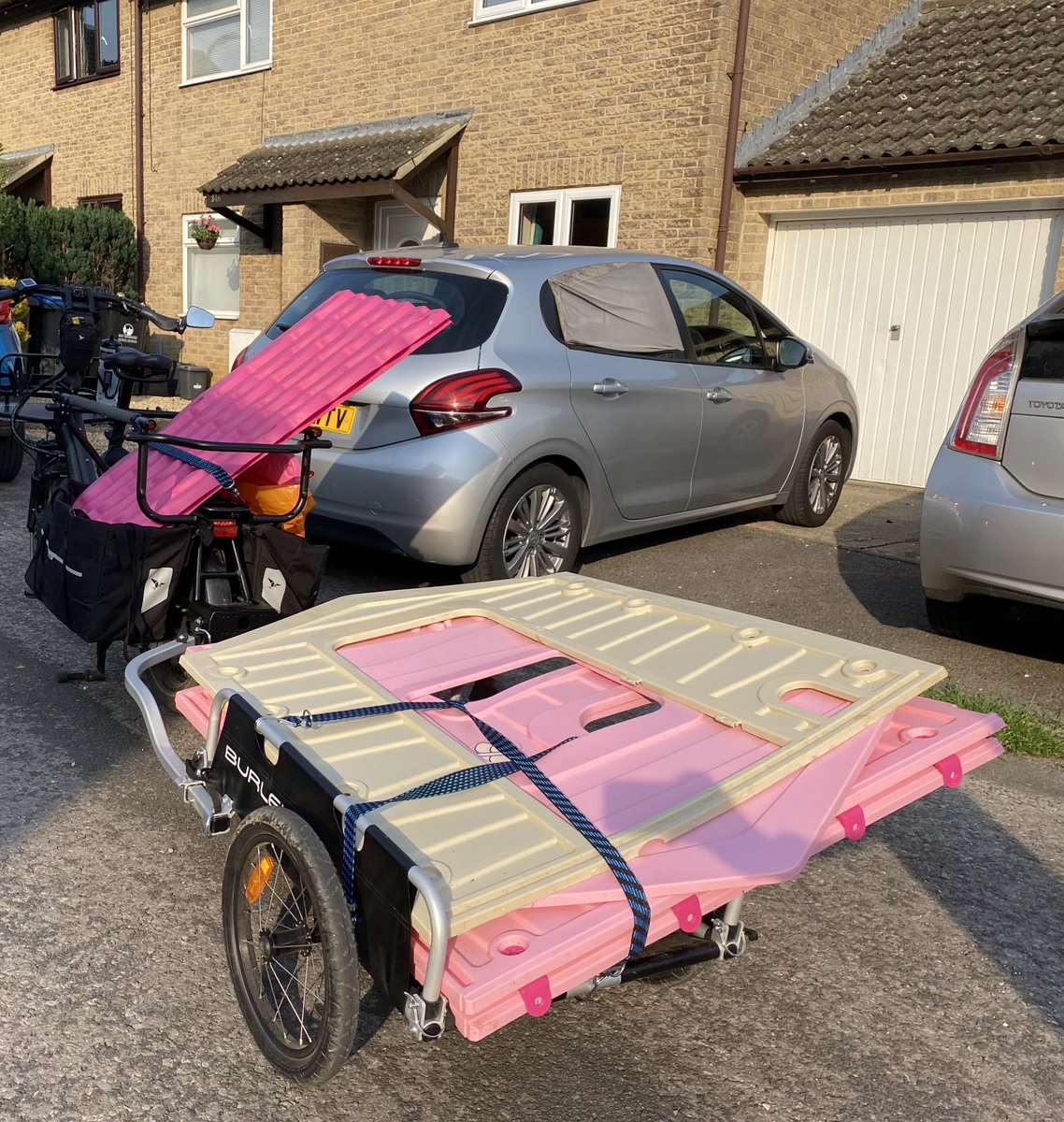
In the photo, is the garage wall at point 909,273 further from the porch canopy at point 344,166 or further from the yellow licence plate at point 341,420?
the yellow licence plate at point 341,420

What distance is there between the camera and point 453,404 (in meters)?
5.27

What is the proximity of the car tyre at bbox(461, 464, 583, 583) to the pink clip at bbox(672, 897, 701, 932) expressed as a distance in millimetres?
3416

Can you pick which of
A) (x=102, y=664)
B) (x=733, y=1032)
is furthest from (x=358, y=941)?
(x=102, y=664)

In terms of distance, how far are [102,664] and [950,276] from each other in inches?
321

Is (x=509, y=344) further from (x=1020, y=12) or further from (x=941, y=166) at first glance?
(x=1020, y=12)

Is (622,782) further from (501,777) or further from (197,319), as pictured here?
(197,319)

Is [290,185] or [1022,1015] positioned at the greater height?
[290,185]

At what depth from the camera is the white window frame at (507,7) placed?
11.3m

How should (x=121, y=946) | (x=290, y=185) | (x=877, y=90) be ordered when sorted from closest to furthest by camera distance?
1. (x=121, y=946)
2. (x=877, y=90)
3. (x=290, y=185)

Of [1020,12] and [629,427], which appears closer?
[629,427]

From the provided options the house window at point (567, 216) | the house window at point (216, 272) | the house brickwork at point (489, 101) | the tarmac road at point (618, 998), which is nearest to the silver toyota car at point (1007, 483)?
the tarmac road at point (618, 998)

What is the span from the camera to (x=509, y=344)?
5484mm

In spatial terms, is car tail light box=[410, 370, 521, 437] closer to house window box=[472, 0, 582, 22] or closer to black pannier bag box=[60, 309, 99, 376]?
black pannier bag box=[60, 309, 99, 376]

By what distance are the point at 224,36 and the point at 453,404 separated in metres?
13.2
